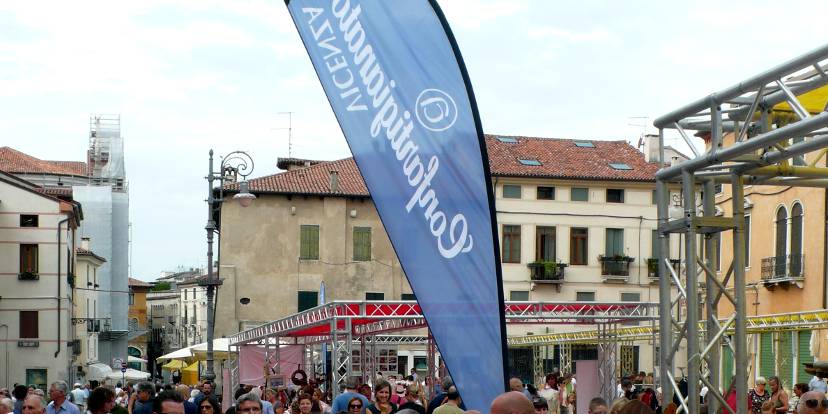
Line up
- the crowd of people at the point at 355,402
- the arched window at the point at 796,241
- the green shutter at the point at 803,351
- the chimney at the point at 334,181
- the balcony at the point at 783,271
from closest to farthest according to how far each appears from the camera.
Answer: the crowd of people at the point at 355,402, the green shutter at the point at 803,351, the balcony at the point at 783,271, the arched window at the point at 796,241, the chimney at the point at 334,181

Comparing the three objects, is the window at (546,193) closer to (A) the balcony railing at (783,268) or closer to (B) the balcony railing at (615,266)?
(B) the balcony railing at (615,266)

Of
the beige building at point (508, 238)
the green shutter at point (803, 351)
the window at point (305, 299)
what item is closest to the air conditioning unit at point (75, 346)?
the beige building at point (508, 238)

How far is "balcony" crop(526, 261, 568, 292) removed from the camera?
55.4m

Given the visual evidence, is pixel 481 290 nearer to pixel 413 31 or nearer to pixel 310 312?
pixel 413 31

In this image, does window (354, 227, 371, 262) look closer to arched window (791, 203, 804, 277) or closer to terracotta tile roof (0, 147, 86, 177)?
terracotta tile roof (0, 147, 86, 177)

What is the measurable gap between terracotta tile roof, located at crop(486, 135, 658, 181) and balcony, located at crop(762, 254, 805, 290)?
20963 millimetres

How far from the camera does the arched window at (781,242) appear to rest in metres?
33.9

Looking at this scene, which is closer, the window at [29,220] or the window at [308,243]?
the window at [29,220]

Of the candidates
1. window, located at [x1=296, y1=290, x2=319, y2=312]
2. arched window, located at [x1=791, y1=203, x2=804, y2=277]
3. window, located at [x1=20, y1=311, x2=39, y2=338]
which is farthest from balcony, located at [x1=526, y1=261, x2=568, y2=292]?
arched window, located at [x1=791, y1=203, x2=804, y2=277]

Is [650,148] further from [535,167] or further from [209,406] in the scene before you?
[209,406]

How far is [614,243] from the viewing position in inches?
2234

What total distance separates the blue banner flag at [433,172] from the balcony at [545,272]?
1866 inches

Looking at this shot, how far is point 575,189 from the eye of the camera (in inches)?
2210

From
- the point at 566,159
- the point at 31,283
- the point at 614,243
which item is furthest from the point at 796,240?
the point at 31,283
